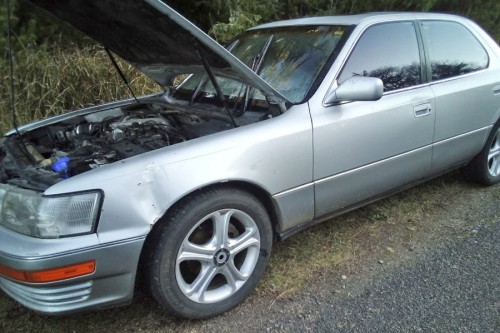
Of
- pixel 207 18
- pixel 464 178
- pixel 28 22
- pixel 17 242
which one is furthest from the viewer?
pixel 207 18

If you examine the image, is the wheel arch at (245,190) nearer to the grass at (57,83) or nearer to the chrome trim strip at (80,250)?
the chrome trim strip at (80,250)

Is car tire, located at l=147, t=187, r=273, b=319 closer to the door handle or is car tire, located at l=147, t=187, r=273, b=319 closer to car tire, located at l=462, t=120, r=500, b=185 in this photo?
the door handle

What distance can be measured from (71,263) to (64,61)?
4.43m

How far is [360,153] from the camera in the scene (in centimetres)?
282

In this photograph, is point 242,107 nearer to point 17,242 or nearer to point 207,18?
point 17,242

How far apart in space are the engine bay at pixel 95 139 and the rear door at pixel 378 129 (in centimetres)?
50

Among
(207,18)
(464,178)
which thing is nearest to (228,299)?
(464,178)

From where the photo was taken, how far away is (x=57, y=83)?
5.43 meters

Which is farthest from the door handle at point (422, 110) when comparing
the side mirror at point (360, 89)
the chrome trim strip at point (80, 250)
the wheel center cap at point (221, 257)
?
the chrome trim strip at point (80, 250)

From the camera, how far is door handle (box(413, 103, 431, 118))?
309 cm

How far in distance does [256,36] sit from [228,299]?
206 cm

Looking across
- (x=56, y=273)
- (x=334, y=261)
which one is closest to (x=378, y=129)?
(x=334, y=261)

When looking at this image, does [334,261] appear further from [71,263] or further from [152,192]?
[71,263]

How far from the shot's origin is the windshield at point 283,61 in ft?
9.32
